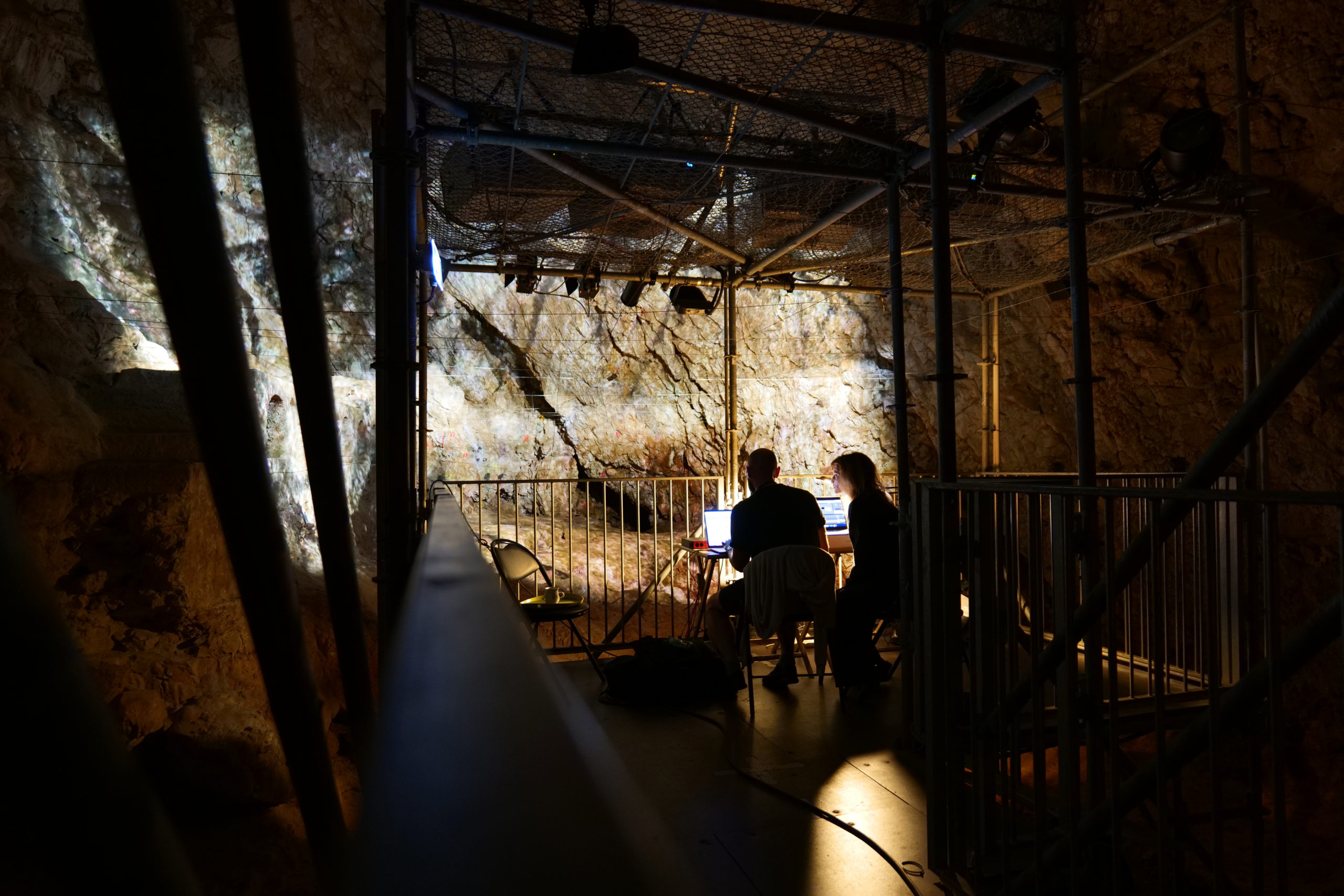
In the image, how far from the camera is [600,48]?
3842 millimetres

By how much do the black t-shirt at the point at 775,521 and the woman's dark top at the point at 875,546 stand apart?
0.95ft

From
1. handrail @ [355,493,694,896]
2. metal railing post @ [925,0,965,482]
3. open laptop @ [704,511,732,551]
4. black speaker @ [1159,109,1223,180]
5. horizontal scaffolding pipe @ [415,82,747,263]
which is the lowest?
open laptop @ [704,511,732,551]

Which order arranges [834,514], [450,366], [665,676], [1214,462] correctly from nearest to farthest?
[1214,462] < [665,676] < [834,514] < [450,366]

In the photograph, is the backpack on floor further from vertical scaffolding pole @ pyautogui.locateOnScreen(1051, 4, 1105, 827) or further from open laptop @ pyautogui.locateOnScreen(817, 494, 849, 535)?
open laptop @ pyautogui.locateOnScreen(817, 494, 849, 535)

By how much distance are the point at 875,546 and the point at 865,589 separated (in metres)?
0.28

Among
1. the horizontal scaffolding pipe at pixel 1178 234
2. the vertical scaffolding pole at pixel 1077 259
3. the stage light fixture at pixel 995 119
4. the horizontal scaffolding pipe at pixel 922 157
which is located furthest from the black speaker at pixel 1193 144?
the vertical scaffolding pole at pixel 1077 259

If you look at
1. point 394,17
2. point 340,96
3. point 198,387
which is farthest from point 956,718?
point 340,96

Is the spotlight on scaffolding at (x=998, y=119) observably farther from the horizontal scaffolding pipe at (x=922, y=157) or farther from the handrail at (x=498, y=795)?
the handrail at (x=498, y=795)

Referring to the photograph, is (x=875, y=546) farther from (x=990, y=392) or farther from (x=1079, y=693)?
(x=990, y=392)

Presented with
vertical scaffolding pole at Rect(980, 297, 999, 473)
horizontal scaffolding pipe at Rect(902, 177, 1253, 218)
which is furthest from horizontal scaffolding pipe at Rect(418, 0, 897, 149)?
vertical scaffolding pole at Rect(980, 297, 999, 473)

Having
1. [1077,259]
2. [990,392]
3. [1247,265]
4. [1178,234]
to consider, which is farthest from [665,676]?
[990,392]

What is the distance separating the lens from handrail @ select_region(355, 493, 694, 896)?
1.04 feet

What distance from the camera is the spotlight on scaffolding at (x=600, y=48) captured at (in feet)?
12.6

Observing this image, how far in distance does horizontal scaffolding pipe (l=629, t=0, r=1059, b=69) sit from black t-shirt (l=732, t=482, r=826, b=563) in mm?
2660
